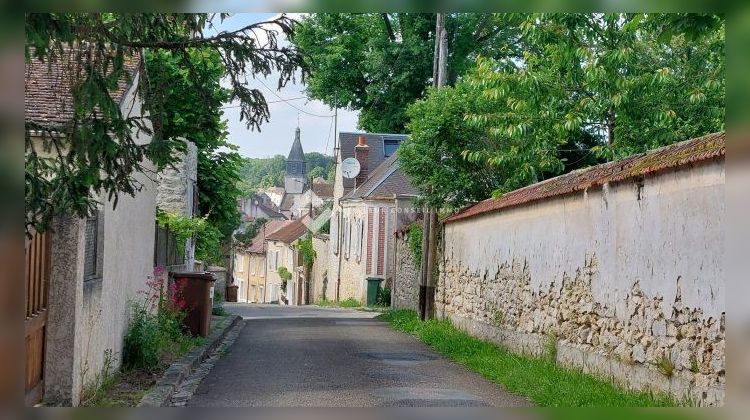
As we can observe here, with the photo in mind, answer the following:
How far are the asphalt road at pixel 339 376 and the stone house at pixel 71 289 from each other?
1.31 m

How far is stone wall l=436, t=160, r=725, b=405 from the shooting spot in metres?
9.51

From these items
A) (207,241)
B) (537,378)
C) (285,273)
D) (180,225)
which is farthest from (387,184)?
(537,378)

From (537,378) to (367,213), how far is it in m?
29.8

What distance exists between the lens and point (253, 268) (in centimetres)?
8606

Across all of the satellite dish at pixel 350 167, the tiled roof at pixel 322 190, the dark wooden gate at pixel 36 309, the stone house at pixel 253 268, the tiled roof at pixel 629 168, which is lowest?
the stone house at pixel 253 268

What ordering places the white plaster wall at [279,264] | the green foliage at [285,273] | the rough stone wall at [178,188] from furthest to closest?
the white plaster wall at [279,264], the green foliage at [285,273], the rough stone wall at [178,188]

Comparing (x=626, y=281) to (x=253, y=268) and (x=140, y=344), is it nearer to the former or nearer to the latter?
(x=140, y=344)

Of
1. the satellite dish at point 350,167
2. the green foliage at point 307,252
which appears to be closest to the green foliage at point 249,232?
the green foliage at point 307,252

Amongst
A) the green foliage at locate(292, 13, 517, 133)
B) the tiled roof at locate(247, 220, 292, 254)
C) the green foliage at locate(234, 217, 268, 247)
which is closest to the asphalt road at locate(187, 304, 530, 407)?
the green foliage at locate(292, 13, 517, 133)

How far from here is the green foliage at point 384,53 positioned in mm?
41719

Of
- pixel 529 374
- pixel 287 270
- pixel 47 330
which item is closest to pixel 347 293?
pixel 287 270

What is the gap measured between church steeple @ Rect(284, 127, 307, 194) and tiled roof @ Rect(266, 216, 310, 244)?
56.9 m

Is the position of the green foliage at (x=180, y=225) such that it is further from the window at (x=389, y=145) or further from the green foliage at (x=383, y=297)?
the window at (x=389, y=145)
